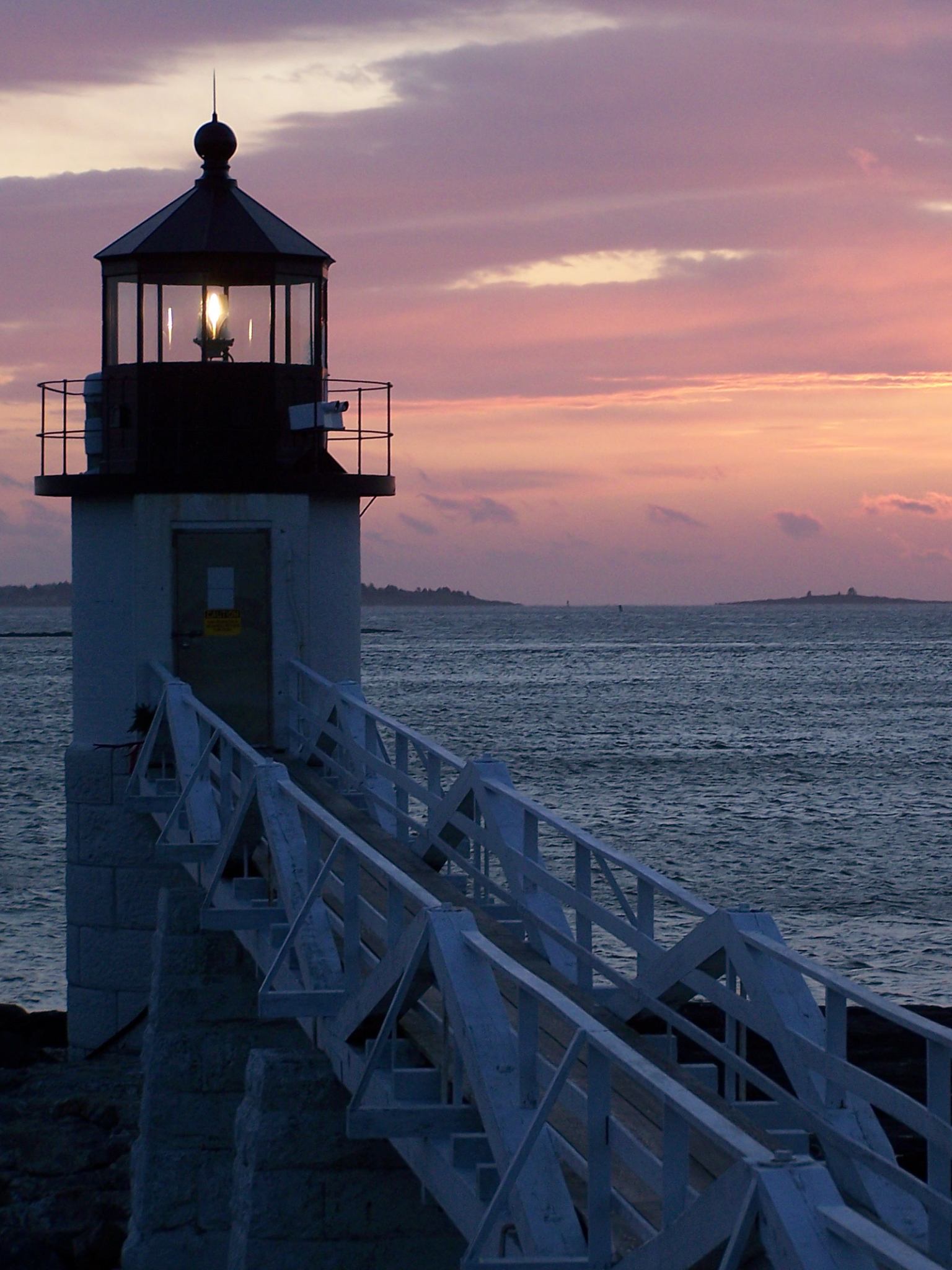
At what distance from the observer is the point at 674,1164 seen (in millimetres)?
5359

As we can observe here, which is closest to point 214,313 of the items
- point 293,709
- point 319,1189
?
point 293,709

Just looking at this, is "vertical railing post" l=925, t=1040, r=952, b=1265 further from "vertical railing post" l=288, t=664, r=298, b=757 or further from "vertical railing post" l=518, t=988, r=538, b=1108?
"vertical railing post" l=288, t=664, r=298, b=757

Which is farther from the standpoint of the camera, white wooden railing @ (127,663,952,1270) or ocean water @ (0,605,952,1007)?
ocean water @ (0,605,952,1007)

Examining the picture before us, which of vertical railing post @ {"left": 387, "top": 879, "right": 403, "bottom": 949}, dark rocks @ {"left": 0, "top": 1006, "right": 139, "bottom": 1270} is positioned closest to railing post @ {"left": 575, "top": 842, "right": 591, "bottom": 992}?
vertical railing post @ {"left": 387, "top": 879, "right": 403, "bottom": 949}

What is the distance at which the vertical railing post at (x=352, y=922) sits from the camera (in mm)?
8211

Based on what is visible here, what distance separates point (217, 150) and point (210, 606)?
4563 mm

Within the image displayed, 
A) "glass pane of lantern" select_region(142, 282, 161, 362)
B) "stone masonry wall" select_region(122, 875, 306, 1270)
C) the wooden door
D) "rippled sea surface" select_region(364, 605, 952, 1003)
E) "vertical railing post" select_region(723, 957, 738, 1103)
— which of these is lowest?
"rippled sea surface" select_region(364, 605, 952, 1003)

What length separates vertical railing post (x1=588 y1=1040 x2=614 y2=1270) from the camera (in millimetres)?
5699

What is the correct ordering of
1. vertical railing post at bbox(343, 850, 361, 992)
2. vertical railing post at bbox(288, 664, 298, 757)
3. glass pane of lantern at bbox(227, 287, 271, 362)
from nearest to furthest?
vertical railing post at bbox(343, 850, 361, 992) < vertical railing post at bbox(288, 664, 298, 757) < glass pane of lantern at bbox(227, 287, 271, 362)

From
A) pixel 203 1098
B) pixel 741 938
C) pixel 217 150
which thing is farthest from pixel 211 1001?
pixel 217 150

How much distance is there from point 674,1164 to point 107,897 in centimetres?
1055

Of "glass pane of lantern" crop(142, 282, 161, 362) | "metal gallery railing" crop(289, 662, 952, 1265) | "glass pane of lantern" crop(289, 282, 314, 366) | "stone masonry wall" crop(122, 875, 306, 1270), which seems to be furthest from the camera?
"glass pane of lantern" crop(289, 282, 314, 366)

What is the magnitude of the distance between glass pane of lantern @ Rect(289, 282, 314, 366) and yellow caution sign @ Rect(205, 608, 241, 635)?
8.28ft

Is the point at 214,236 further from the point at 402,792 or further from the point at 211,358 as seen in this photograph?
the point at 402,792
